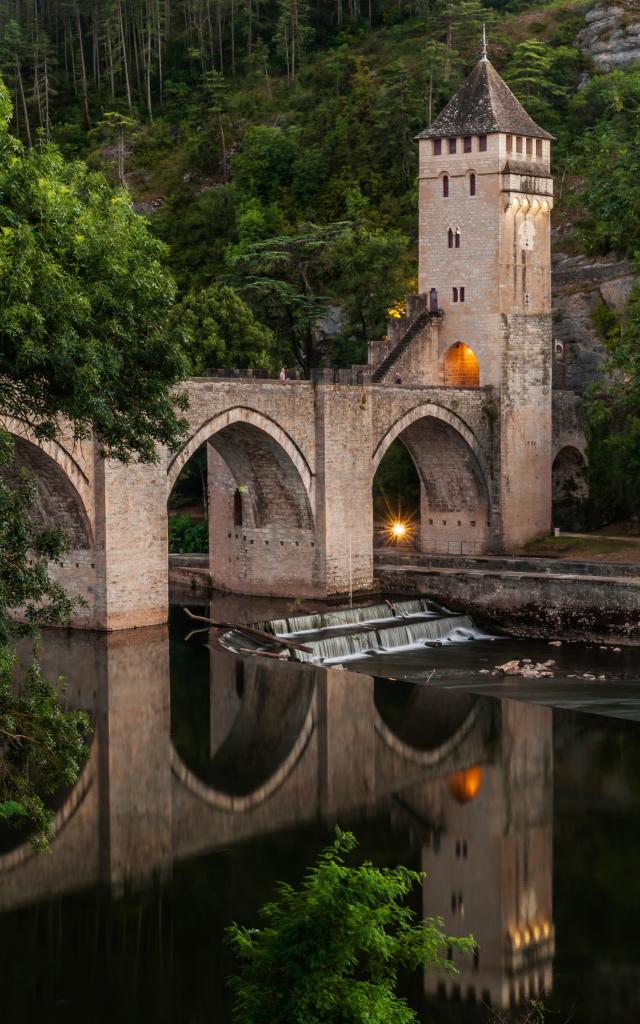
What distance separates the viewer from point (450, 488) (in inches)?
2041

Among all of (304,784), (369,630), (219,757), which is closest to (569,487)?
(369,630)

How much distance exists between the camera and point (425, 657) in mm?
38500

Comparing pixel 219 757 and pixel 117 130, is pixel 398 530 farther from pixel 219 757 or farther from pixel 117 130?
pixel 117 130

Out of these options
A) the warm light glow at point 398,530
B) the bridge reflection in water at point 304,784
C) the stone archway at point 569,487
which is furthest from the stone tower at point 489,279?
the bridge reflection in water at point 304,784

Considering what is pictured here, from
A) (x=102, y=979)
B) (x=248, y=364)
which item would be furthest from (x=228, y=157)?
(x=102, y=979)

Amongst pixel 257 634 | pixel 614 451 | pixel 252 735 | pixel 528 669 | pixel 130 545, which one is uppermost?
pixel 614 451

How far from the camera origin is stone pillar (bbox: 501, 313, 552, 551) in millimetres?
50781

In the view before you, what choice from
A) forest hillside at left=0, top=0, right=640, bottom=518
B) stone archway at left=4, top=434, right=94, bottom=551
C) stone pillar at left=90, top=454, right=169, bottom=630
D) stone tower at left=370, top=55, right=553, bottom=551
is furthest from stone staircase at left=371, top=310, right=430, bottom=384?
stone archway at left=4, top=434, right=94, bottom=551

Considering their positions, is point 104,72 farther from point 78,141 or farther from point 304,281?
point 304,281

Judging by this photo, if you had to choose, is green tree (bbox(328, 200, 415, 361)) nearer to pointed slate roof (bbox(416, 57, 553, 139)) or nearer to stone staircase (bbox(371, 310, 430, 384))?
stone staircase (bbox(371, 310, 430, 384))

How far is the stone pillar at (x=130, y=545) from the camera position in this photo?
38.7m

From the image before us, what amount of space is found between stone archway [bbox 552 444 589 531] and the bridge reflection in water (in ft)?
63.5

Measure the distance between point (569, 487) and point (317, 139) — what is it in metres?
28.2

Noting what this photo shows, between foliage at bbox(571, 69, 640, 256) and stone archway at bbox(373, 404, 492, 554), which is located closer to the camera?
foliage at bbox(571, 69, 640, 256)
